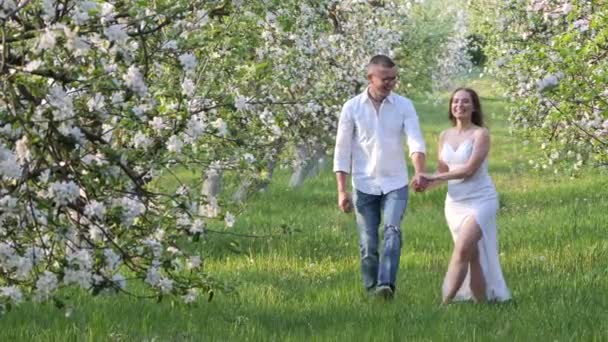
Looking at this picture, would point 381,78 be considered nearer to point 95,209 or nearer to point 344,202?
point 344,202

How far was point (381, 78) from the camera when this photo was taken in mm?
9344

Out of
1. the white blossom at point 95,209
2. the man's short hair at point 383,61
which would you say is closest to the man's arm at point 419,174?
the man's short hair at point 383,61

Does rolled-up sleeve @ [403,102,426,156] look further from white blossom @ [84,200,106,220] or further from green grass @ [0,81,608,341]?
white blossom @ [84,200,106,220]

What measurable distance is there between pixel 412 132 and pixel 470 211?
82 cm

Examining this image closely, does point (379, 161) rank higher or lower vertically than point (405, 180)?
higher

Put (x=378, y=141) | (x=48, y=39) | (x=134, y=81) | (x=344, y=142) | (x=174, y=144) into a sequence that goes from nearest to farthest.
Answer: (x=48, y=39), (x=134, y=81), (x=174, y=144), (x=378, y=141), (x=344, y=142)

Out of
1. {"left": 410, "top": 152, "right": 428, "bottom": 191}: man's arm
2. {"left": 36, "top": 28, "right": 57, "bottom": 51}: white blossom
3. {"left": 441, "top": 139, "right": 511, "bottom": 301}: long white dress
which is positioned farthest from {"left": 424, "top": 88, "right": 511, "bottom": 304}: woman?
{"left": 36, "top": 28, "right": 57, "bottom": 51}: white blossom

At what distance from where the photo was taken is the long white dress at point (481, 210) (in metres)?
9.34

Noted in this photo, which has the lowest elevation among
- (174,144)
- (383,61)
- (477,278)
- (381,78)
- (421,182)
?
(477,278)

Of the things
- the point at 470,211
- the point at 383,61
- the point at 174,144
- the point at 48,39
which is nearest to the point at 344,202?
the point at 470,211

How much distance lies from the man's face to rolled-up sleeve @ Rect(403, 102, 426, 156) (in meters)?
0.26

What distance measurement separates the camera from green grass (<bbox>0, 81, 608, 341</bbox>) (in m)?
7.74

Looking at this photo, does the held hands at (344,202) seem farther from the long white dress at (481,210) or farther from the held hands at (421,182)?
the long white dress at (481,210)

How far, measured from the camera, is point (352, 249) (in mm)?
13672
